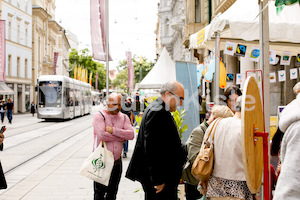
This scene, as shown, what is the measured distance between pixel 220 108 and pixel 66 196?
3913 millimetres

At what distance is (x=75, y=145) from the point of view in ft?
48.2

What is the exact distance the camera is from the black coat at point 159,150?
12.1ft

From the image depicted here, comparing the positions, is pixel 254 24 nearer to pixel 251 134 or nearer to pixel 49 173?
pixel 251 134

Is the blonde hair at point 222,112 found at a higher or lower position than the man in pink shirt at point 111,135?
higher

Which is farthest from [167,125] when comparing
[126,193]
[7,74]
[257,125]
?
[7,74]

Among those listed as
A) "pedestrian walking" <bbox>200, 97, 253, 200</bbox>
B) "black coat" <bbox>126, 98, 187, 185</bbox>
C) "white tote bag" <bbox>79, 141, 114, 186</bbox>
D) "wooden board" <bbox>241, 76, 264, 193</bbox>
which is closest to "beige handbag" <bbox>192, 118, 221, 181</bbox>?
"pedestrian walking" <bbox>200, 97, 253, 200</bbox>

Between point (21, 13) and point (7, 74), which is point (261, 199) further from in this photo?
point (21, 13)

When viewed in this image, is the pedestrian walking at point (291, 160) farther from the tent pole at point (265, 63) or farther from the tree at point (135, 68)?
the tree at point (135, 68)

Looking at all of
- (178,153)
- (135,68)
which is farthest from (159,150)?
(135,68)

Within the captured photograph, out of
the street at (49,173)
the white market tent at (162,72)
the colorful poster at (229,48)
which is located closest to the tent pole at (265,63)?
the street at (49,173)

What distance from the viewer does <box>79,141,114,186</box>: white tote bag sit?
5051 millimetres

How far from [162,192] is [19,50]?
45.7 meters

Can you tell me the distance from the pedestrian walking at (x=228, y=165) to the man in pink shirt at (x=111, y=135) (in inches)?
75.5

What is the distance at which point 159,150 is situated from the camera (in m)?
3.70
